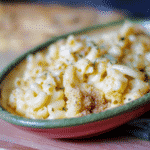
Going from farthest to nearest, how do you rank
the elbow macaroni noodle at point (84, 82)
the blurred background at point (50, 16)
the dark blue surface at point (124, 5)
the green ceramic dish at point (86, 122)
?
the blurred background at point (50, 16) < the dark blue surface at point (124, 5) < the elbow macaroni noodle at point (84, 82) < the green ceramic dish at point (86, 122)

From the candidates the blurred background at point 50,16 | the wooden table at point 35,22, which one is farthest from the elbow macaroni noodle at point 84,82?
the blurred background at point 50,16

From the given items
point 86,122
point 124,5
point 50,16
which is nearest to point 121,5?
point 124,5

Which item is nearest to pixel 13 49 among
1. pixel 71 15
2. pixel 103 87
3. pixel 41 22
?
pixel 41 22

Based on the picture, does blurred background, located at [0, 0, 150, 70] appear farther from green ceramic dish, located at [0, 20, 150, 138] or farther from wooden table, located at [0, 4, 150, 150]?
green ceramic dish, located at [0, 20, 150, 138]

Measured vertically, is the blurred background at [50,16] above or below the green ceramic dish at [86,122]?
above

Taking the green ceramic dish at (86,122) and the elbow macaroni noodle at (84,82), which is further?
the elbow macaroni noodle at (84,82)

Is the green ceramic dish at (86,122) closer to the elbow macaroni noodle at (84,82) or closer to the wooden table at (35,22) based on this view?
the elbow macaroni noodle at (84,82)

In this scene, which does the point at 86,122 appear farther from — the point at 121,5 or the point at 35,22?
the point at 35,22

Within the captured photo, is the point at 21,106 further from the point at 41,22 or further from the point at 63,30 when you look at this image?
the point at 41,22

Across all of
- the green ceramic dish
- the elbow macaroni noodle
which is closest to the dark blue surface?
the elbow macaroni noodle
